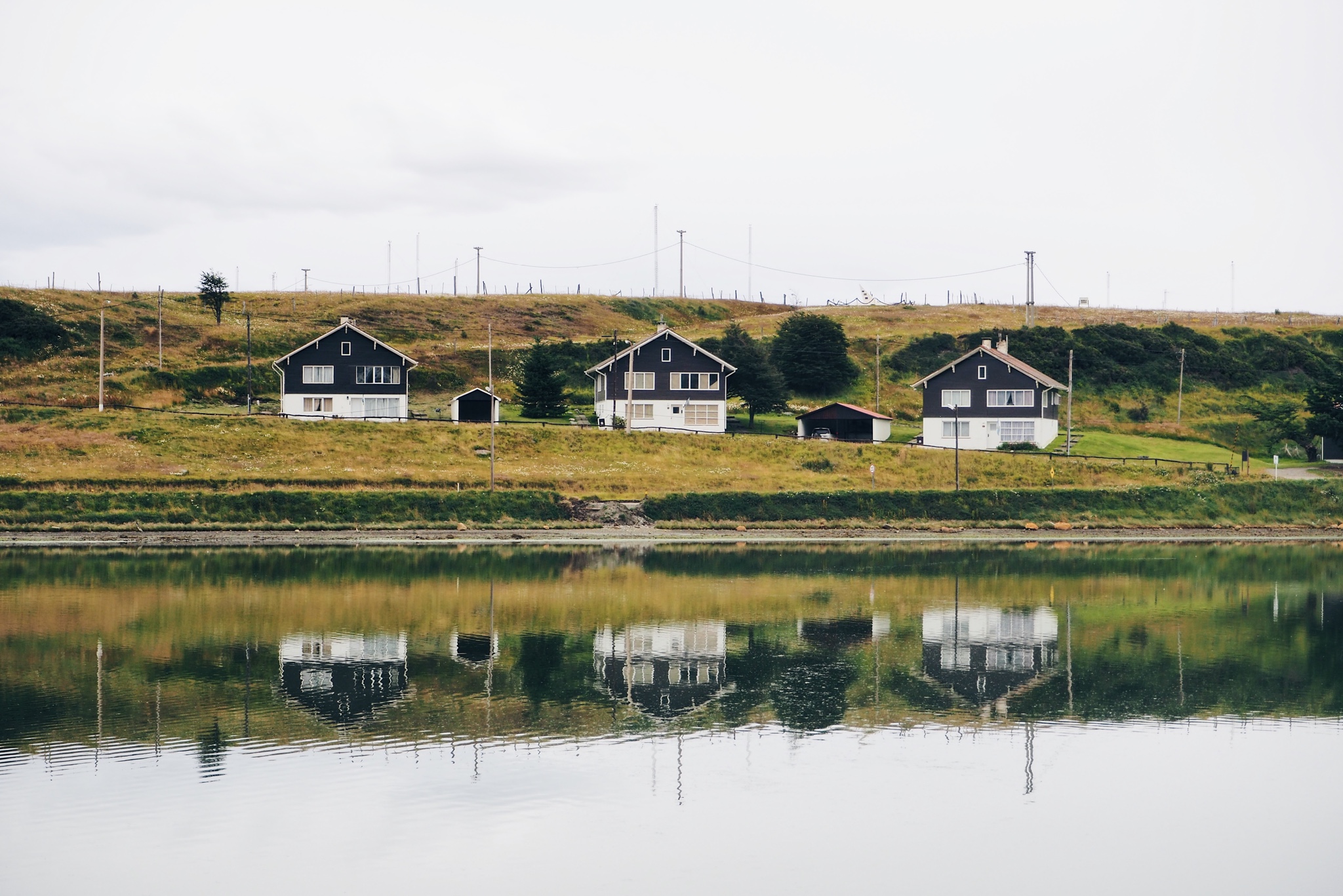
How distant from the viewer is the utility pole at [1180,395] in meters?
108

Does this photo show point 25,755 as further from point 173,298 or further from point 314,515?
point 173,298

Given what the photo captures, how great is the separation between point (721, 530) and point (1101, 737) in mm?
41710

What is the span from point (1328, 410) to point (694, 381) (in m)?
45.5

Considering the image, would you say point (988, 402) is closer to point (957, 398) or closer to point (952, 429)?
point (957, 398)

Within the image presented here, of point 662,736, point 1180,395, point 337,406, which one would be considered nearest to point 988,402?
point 1180,395

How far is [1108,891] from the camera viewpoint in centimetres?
2075

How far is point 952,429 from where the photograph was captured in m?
93.6

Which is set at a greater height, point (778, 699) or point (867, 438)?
point (867, 438)

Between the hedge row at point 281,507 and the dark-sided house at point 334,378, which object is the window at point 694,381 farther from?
the hedge row at point 281,507

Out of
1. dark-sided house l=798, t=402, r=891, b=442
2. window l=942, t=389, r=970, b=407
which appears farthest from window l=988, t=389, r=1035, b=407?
dark-sided house l=798, t=402, r=891, b=442

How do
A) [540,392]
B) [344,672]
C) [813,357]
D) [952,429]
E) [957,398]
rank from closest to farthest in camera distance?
1. [344,672]
2. [957,398]
3. [952,429]
4. [540,392]
5. [813,357]

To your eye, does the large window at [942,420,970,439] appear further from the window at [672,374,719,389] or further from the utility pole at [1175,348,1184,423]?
the utility pole at [1175,348,1184,423]

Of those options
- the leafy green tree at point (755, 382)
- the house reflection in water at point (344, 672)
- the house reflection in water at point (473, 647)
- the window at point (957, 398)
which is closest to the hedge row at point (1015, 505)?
the window at point (957, 398)

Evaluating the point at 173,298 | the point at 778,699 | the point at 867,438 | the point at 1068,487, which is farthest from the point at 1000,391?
the point at 173,298
